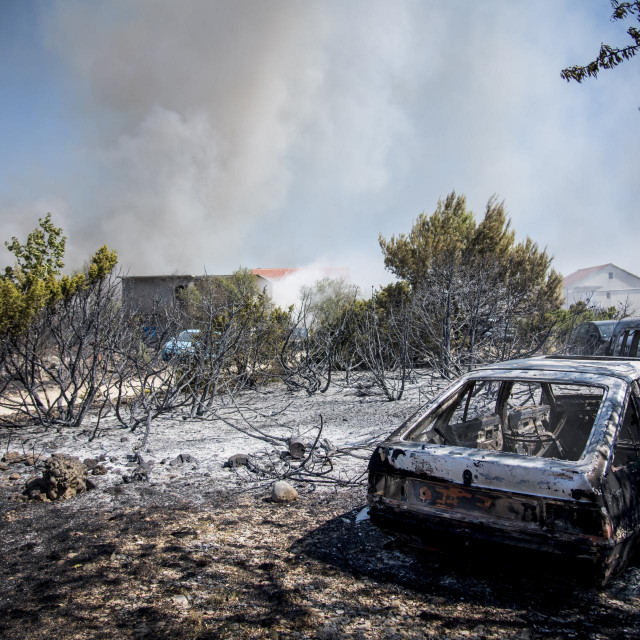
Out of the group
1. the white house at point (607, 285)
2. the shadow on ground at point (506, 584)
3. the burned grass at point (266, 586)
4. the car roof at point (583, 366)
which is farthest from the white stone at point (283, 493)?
the white house at point (607, 285)

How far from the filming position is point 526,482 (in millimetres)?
2752

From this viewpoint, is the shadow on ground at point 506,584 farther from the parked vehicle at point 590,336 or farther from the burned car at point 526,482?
the parked vehicle at point 590,336

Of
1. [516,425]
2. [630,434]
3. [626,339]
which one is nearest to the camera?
[630,434]

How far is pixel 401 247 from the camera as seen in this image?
21.0 m

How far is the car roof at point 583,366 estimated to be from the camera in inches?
130

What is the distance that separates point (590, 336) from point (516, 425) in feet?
33.7

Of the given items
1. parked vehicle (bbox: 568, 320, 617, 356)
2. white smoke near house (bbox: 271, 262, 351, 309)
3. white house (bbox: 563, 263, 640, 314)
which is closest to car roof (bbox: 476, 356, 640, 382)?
parked vehicle (bbox: 568, 320, 617, 356)

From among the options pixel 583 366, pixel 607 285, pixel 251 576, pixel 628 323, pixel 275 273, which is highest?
pixel 607 285

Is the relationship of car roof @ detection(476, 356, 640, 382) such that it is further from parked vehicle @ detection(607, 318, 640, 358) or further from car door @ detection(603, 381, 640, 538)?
parked vehicle @ detection(607, 318, 640, 358)

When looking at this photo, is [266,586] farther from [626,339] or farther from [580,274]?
[580,274]

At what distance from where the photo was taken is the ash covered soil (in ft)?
8.75

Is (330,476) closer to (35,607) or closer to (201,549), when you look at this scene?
(201,549)

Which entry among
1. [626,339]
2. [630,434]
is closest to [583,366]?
[630,434]

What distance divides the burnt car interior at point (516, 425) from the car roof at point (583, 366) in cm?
14
